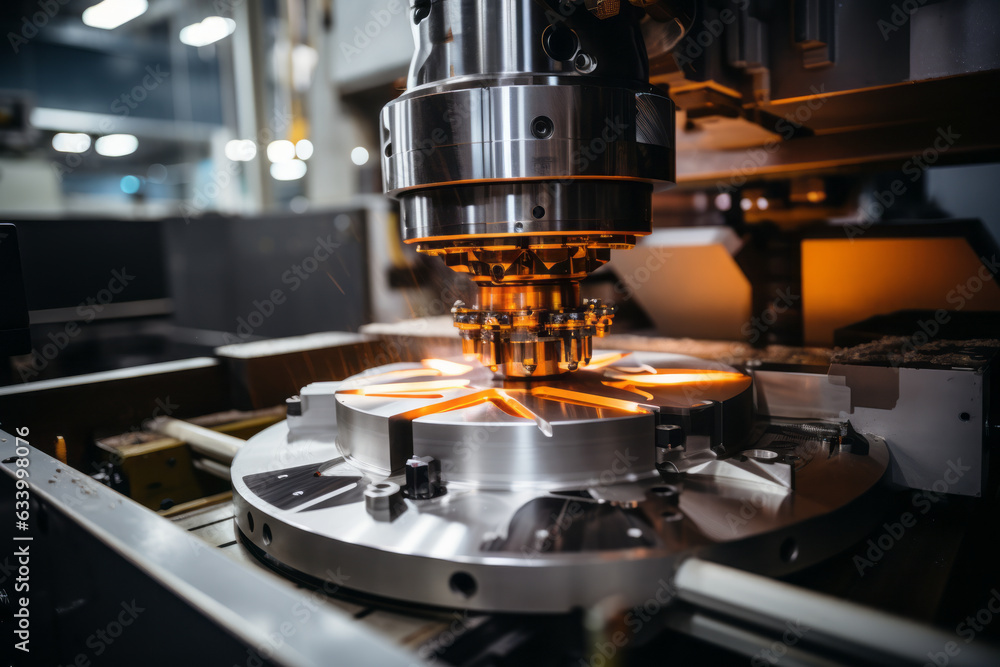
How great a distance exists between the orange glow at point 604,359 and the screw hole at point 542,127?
417 mm

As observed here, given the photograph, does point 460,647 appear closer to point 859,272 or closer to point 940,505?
point 940,505

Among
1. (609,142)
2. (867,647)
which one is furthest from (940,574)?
(609,142)

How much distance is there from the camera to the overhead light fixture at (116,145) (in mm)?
7520

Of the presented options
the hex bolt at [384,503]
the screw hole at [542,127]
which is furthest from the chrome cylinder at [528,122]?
the hex bolt at [384,503]

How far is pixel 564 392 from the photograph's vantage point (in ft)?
2.80

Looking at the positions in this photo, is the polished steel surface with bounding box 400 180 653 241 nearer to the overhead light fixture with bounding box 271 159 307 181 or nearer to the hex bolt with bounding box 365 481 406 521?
the hex bolt with bounding box 365 481 406 521

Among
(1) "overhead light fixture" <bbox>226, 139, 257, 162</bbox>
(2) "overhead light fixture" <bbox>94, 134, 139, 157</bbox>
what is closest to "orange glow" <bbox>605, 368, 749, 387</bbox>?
(1) "overhead light fixture" <bbox>226, 139, 257, 162</bbox>

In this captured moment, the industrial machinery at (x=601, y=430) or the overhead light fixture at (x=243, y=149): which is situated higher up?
the overhead light fixture at (x=243, y=149)

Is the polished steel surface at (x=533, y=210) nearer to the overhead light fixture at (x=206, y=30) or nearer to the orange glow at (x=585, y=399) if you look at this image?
the orange glow at (x=585, y=399)

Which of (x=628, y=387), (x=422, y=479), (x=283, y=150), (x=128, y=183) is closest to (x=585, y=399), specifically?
(x=628, y=387)

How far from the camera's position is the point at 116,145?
7750mm

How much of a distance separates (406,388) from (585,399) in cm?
27

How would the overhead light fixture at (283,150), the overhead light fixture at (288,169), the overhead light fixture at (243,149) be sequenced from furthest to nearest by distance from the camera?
the overhead light fixture at (243,149) → the overhead light fixture at (288,169) → the overhead light fixture at (283,150)

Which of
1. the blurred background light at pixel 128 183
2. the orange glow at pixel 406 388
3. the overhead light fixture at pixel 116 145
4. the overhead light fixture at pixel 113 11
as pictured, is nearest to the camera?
the orange glow at pixel 406 388
